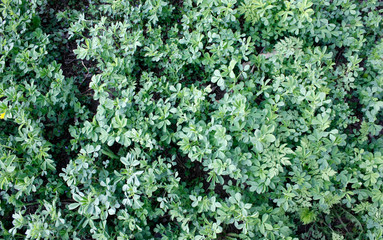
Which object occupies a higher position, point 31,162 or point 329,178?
point 31,162

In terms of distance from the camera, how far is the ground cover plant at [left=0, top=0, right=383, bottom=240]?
2627mm

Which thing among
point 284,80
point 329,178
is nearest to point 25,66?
point 284,80

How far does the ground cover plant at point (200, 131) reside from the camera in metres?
2.63

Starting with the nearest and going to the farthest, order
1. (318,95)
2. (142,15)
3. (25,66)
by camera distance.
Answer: (318,95) < (25,66) < (142,15)

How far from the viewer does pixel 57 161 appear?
10.6 feet

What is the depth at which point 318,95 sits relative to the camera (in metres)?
2.73

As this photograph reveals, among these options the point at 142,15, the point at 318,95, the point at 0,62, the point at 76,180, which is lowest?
the point at 76,180

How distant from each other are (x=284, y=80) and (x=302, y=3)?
797 mm

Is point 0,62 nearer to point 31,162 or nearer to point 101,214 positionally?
point 31,162

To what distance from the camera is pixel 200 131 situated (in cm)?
266

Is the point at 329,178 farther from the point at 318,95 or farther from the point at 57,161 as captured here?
the point at 57,161

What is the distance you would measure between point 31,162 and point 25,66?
107cm

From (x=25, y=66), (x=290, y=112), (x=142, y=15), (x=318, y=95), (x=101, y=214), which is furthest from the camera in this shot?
(x=142, y=15)

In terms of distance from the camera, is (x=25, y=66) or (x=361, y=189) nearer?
(x=361, y=189)
